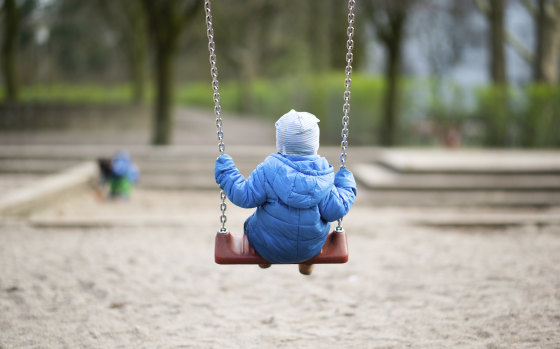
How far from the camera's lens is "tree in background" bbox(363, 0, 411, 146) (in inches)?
494

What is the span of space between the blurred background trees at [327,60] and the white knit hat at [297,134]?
30.7 ft

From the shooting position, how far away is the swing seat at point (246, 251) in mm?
3291

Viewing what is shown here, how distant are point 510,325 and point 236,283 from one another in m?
2.28

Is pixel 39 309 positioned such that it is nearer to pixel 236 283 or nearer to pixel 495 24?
pixel 236 283

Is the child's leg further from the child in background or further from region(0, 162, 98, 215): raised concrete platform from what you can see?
the child in background

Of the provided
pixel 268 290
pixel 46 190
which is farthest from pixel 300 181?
pixel 46 190

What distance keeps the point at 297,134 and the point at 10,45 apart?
17.3 meters

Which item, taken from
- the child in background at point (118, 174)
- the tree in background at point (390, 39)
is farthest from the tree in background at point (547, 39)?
the child in background at point (118, 174)

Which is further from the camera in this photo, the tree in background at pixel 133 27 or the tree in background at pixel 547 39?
the tree in background at pixel 133 27

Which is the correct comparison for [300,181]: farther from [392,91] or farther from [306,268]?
[392,91]

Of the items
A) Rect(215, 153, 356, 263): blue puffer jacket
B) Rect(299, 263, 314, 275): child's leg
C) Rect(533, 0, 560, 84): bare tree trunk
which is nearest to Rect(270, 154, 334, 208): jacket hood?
Rect(215, 153, 356, 263): blue puffer jacket

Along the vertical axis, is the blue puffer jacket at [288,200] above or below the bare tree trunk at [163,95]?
below

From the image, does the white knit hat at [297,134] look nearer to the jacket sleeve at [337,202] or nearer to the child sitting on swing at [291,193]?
the child sitting on swing at [291,193]

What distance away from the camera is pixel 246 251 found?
3.32 meters
